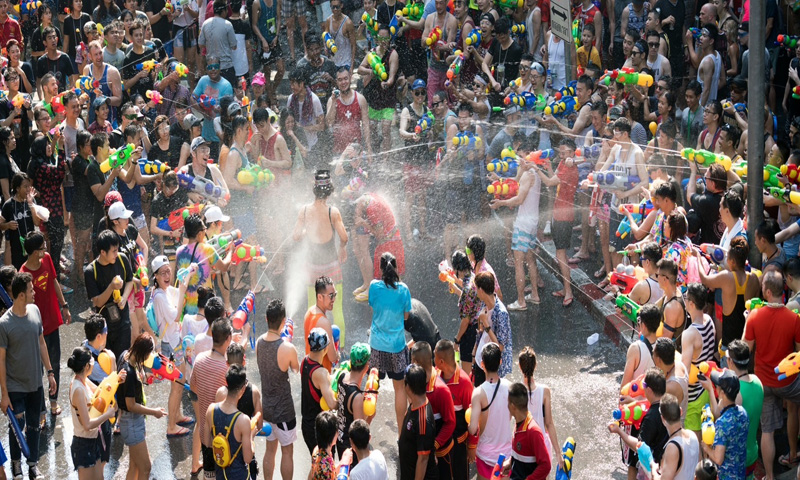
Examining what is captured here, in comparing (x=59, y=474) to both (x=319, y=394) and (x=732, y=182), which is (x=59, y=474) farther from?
(x=732, y=182)

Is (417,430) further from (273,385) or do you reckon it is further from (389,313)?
(389,313)

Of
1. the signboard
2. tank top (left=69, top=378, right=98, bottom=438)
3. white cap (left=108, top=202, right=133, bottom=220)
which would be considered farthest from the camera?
the signboard

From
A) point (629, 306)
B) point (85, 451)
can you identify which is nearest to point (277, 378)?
point (85, 451)

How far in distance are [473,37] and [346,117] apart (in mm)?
2278

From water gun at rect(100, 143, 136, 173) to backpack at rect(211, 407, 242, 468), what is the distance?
5.15m

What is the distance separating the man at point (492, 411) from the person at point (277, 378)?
1.56 meters

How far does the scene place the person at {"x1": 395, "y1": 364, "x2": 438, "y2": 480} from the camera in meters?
7.11

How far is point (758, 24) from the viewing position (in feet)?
27.6

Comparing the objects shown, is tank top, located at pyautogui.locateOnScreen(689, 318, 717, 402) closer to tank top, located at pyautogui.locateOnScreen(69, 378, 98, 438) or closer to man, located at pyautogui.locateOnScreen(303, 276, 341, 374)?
man, located at pyautogui.locateOnScreen(303, 276, 341, 374)

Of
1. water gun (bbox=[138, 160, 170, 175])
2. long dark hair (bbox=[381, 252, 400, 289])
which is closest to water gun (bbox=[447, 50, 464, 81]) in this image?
water gun (bbox=[138, 160, 170, 175])

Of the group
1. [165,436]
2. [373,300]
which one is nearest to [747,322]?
[373,300]

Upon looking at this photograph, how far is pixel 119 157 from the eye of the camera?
37.3ft

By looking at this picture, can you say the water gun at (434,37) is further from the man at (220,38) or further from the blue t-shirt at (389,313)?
the blue t-shirt at (389,313)

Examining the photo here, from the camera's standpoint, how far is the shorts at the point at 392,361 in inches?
348
